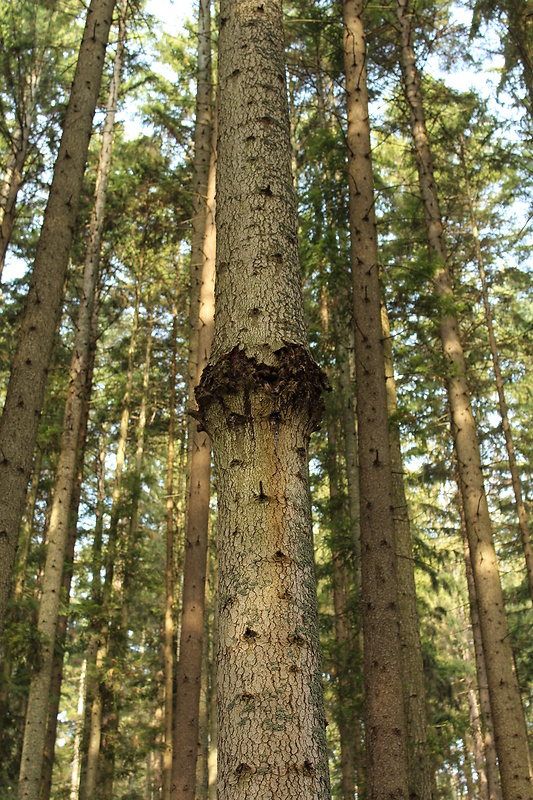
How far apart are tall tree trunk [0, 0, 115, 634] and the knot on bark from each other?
145 inches

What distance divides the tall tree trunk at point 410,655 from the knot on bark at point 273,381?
505 cm

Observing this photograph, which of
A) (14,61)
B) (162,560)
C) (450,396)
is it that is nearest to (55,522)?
(450,396)

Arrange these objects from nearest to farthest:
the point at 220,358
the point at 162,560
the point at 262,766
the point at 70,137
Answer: the point at 262,766
the point at 220,358
the point at 70,137
the point at 162,560

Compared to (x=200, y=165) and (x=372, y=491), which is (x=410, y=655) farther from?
(x=200, y=165)

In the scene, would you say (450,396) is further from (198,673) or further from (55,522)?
(55,522)

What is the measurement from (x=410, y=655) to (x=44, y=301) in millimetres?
5962

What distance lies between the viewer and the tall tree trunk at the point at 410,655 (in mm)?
7117

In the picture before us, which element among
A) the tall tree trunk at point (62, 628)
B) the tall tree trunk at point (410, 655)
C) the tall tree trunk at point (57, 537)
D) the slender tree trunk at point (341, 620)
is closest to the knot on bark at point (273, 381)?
the tall tree trunk at point (410, 655)

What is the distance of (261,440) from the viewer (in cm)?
211

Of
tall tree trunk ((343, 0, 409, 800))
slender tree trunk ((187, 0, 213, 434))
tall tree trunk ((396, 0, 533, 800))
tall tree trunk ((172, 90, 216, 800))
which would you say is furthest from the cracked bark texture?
slender tree trunk ((187, 0, 213, 434))

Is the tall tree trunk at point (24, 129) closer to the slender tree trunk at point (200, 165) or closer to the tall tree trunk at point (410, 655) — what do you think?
the slender tree trunk at point (200, 165)

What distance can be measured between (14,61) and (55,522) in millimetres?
8835

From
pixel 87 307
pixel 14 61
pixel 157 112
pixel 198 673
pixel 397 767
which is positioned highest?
pixel 157 112

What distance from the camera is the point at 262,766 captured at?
166cm
